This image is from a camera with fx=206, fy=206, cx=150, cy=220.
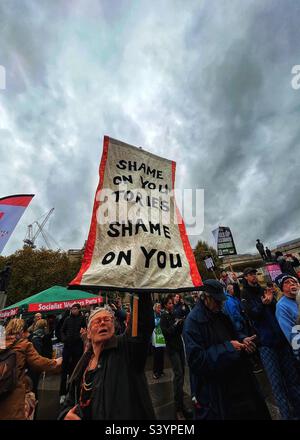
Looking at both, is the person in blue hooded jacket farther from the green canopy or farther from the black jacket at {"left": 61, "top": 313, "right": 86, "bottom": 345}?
the green canopy

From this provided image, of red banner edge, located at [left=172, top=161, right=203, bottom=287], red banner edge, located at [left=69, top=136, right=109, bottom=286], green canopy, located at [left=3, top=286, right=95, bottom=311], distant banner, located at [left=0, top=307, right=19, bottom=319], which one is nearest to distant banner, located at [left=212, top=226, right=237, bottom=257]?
green canopy, located at [left=3, top=286, right=95, bottom=311]

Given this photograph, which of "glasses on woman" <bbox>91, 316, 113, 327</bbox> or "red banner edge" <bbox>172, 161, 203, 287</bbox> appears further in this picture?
"red banner edge" <bbox>172, 161, 203, 287</bbox>

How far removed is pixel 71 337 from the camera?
514cm


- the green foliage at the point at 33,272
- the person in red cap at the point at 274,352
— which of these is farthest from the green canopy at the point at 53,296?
the green foliage at the point at 33,272

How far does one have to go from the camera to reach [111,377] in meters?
1.49

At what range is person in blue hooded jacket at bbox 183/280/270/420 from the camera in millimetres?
1766

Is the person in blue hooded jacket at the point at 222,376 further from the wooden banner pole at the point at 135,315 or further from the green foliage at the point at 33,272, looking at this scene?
the green foliage at the point at 33,272

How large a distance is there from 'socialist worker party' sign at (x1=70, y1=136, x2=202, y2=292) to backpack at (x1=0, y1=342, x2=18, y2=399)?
1315mm

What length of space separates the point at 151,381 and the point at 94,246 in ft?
16.9

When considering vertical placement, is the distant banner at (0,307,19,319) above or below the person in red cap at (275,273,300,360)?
above

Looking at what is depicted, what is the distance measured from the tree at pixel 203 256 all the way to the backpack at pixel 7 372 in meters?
40.5

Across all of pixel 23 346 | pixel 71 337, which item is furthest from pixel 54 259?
pixel 23 346

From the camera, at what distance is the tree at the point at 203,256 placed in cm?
4354
